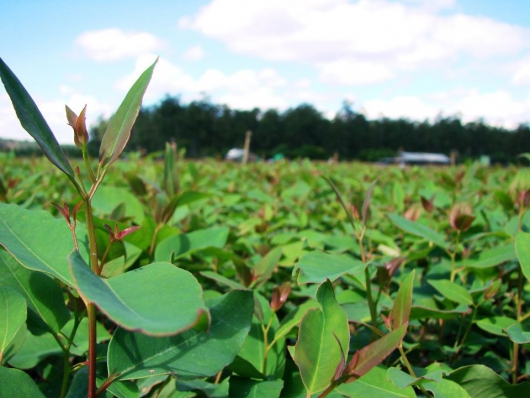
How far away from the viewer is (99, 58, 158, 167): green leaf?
475mm

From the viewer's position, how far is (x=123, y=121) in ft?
1.59

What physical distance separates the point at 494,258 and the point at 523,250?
19cm

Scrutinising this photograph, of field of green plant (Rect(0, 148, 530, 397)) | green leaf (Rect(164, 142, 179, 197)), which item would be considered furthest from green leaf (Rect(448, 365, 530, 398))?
green leaf (Rect(164, 142, 179, 197))

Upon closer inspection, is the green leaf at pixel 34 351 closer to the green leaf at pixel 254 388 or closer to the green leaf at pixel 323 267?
the green leaf at pixel 254 388

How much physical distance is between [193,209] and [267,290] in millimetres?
531

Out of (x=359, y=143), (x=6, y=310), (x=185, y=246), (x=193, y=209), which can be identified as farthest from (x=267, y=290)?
(x=359, y=143)

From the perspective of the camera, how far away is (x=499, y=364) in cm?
80

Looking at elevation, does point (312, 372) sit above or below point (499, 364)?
above

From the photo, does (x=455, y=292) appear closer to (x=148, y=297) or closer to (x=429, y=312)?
(x=429, y=312)

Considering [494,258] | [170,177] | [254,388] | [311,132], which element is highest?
[311,132]

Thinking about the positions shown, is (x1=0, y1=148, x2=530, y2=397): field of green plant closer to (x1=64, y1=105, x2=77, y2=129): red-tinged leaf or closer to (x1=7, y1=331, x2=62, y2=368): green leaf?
(x1=7, y1=331, x2=62, y2=368): green leaf

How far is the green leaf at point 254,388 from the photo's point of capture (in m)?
0.56

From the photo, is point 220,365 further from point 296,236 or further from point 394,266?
point 296,236

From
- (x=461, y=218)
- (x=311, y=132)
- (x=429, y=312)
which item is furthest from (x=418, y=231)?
(x=311, y=132)
